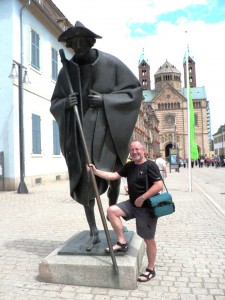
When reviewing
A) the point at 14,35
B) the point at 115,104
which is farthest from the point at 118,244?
the point at 14,35

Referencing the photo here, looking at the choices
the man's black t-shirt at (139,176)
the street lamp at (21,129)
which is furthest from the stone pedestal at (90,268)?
the street lamp at (21,129)

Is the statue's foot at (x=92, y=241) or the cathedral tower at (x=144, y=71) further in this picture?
the cathedral tower at (x=144, y=71)

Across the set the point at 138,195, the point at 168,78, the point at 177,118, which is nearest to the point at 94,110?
the point at 138,195

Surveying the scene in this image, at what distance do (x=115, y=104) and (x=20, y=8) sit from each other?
14.6 metres

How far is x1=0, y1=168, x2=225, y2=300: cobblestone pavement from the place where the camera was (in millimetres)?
3598

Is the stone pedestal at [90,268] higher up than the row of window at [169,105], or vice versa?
the row of window at [169,105]

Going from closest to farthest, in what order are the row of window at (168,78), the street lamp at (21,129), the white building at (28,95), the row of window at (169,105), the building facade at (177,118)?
the street lamp at (21,129) < the white building at (28,95) < the building facade at (177,118) < the row of window at (169,105) < the row of window at (168,78)

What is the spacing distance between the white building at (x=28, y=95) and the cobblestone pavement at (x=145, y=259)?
234 inches

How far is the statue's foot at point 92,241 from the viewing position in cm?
394

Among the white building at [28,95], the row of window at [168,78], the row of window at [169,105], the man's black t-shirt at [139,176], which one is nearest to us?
the man's black t-shirt at [139,176]

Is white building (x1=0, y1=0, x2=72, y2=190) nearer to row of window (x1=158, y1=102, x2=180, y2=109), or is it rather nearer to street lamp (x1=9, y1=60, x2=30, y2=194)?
street lamp (x1=9, y1=60, x2=30, y2=194)

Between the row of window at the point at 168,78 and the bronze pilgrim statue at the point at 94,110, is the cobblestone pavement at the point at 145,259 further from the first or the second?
the row of window at the point at 168,78

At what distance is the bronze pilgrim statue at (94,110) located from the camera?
3.91 metres

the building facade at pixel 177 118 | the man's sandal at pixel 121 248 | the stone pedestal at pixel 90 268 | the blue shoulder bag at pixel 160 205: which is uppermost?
the building facade at pixel 177 118
